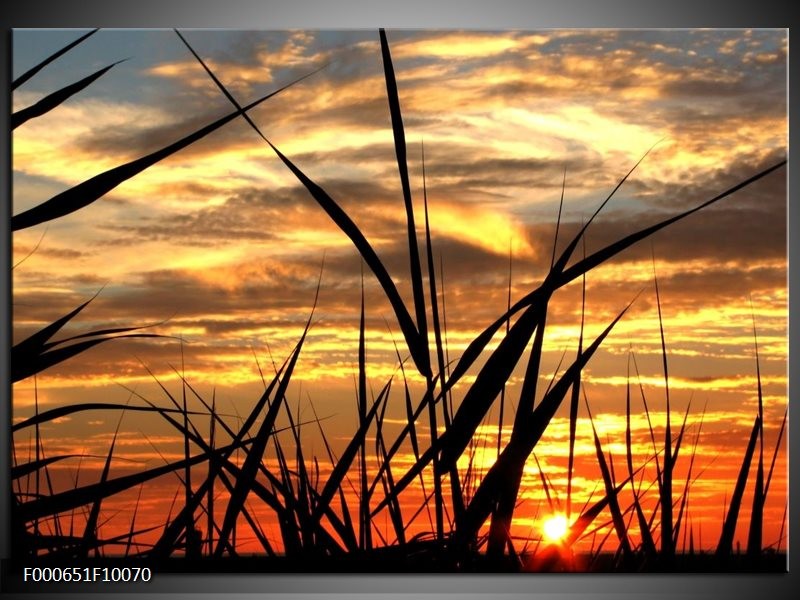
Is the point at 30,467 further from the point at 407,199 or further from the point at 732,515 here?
the point at 732,515

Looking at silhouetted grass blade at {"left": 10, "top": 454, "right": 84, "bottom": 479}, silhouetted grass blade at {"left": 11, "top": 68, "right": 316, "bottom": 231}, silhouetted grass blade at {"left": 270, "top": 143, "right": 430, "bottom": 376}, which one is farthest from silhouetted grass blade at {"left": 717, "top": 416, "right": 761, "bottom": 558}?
silhouetted grass blade at {"left": 10, "top": 454, "right": 84, "bottom": 479}

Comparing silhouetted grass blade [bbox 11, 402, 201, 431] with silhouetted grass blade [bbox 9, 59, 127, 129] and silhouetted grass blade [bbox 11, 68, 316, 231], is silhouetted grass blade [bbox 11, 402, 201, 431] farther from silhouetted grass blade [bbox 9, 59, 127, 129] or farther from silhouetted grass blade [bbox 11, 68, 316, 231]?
silhouetted grass blade [bbox 9, 59, 127, 129]

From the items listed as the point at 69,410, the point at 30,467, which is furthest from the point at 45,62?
the point at 30,467

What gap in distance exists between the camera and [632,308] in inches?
91.1

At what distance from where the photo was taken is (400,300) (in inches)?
86.1

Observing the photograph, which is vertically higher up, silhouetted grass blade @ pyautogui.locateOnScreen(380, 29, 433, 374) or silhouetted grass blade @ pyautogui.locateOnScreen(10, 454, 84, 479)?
silhouetted grass blade @ pyautogui.locateOnScreen(380, 29, 433, 374)

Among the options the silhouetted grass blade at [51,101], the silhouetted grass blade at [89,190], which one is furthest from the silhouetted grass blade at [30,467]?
the silhouetted grass blade at [51,101]

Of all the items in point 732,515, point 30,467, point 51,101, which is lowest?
point 732,515

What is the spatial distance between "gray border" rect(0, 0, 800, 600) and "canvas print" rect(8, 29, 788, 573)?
32 mm

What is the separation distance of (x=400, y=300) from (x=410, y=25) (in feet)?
2.44

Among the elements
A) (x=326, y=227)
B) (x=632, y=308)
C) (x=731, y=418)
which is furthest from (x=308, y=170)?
(x=731, y=418)

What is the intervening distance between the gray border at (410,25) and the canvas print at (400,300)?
0.03 meters

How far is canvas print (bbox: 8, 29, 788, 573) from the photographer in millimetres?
2221

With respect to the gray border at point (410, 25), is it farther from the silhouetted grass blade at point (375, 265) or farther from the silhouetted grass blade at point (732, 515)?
the silhouetted grass blade at point (375, 265)
